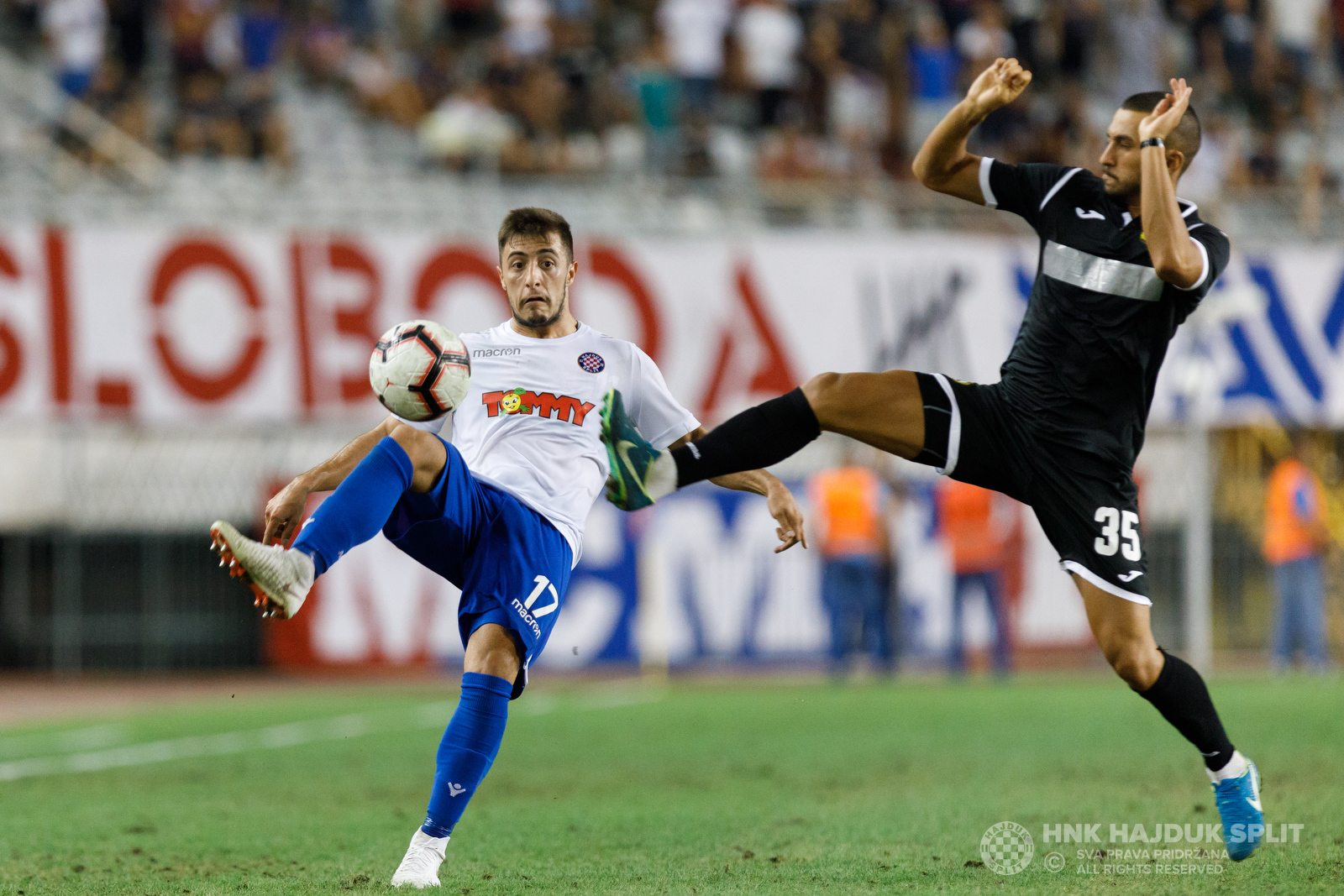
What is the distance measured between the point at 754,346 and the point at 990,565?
3360mm

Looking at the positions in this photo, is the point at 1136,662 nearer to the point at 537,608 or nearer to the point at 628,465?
the point at 628,465

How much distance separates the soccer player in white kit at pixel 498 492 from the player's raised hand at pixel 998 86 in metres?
1.49

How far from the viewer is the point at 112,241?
15656 millimetres

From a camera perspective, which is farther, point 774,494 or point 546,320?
point 546,320

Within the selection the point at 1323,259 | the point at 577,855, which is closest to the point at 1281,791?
the point at 577,855

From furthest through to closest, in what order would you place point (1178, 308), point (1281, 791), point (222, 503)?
1. point (222, 503)
2. point (1281, 791)
3. point (1178, 308)

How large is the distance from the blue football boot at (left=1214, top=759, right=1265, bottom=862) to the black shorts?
0.74m

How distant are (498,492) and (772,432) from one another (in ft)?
3.21

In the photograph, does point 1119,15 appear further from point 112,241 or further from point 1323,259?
point 112,241

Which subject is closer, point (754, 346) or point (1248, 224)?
point (754, 346)

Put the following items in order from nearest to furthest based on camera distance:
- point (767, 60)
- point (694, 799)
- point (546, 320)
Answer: point (546, 320) < point (694, 799) < point (767, 60)

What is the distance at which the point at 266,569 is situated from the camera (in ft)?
14.6

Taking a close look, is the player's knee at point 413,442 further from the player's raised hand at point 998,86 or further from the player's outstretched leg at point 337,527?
the player's raised hand at point 998,86

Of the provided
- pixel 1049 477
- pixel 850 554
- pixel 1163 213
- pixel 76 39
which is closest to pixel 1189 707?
pixel 1049 477
